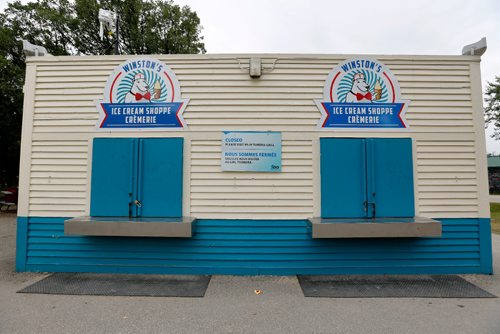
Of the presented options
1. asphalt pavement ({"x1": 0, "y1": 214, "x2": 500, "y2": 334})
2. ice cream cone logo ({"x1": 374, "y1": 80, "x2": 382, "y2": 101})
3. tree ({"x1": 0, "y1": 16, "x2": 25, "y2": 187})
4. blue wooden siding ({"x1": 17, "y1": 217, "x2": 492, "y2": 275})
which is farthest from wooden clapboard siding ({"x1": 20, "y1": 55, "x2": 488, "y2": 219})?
tree ({"x1": 0, "y1": 16, "x2": 25, "y2": 187})

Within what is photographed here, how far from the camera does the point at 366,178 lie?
15.4 feet

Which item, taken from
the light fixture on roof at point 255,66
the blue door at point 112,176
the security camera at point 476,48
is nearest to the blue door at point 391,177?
the security camera at point 476,48

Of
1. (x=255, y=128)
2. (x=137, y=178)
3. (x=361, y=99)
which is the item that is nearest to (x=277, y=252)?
(x=255, y=128)

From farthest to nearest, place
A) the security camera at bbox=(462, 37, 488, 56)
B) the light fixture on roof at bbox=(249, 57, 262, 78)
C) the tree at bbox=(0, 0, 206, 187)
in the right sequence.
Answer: the tree at bbox=(0, 0, 206, 187) → the security camera at bbox=(462, 37, 488, 56) → the light fixture on roof at bbox=(249, 57, 262, 78)

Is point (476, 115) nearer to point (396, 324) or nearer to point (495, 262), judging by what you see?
point (495, 262)

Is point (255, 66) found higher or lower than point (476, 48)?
lower

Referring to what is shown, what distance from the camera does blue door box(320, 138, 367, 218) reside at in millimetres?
4664

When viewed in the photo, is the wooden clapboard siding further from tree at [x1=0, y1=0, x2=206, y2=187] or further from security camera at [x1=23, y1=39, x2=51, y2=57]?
tree at [x1=0, y1=0, x2=206, y2=187]

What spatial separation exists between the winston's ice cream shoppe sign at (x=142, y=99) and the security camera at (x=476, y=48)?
527 cm

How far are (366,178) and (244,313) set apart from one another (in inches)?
116

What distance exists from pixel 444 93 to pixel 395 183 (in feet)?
6.21

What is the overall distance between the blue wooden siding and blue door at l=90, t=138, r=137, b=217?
545 millimetres

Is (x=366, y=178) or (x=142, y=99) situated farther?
(x=142, y=99)

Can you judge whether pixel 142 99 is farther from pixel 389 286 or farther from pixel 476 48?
pixel 476 48
